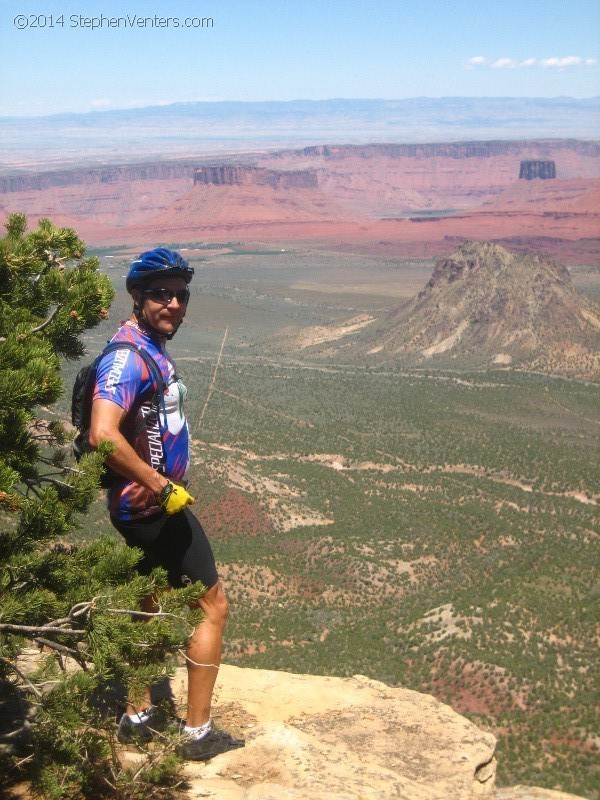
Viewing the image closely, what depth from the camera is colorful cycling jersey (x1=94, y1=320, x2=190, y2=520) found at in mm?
5000

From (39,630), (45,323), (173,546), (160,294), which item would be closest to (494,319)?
(160,294)

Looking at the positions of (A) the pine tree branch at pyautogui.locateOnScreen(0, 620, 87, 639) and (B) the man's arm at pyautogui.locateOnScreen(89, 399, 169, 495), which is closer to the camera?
(A) the pine tree branch at pyautogui.locateOnScreen(0, 620, 87, 639)

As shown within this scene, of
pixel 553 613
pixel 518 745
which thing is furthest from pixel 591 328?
pixel 518 745

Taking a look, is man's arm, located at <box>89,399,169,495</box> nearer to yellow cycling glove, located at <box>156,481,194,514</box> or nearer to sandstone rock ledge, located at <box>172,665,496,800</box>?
yellow cycling glove, located at <box>156,481,194,514</box>

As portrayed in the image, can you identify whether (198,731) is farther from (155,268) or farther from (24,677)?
(155,268)

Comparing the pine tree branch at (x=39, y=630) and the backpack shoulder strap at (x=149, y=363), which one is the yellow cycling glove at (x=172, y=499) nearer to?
the backpack shoulder strap at (x=149, y=363)

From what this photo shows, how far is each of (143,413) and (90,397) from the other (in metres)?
0.30

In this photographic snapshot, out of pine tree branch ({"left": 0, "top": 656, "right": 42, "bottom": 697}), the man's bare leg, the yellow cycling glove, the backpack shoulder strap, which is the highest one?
the backpack shoulder strap

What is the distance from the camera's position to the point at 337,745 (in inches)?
242

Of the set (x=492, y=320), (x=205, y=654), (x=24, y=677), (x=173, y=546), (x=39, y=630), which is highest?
(x=173, y=546)

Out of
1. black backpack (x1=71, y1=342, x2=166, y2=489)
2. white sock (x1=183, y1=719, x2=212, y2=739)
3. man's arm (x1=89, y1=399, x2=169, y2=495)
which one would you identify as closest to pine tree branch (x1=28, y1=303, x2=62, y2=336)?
black backpack (x1=71, y1=342, x2=166, y2=489)

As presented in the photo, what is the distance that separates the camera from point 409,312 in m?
65.8

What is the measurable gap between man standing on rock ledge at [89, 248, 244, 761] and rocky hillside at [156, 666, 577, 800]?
350 mm

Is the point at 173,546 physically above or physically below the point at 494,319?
above
